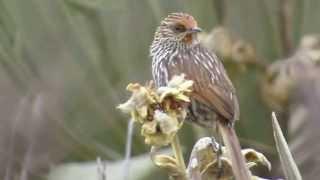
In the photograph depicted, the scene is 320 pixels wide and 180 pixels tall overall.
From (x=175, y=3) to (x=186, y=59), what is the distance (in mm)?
2109

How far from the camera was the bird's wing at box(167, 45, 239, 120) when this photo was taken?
2709mm

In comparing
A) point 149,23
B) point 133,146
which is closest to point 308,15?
point 149,23

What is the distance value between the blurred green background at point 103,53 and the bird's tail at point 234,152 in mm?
2080

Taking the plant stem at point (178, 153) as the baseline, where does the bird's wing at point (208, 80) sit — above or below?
above

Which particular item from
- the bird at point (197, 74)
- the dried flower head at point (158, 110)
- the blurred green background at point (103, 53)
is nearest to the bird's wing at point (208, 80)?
the bird at point (197, 74)

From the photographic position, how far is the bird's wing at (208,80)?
8.89 ft

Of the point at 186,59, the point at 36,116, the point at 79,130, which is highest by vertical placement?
the point at 79,130

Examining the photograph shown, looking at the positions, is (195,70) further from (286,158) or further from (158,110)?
(158,110)

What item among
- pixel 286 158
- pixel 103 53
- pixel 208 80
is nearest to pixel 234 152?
pixel 286 158

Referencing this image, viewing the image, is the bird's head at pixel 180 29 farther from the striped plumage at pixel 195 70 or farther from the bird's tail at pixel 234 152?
the bird's tail at pixel 234 152

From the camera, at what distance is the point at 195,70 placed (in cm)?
292

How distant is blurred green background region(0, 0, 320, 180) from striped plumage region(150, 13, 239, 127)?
131cm

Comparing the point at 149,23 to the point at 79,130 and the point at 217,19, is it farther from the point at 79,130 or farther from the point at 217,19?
the point at 79,130

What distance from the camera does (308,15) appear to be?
5.23m
